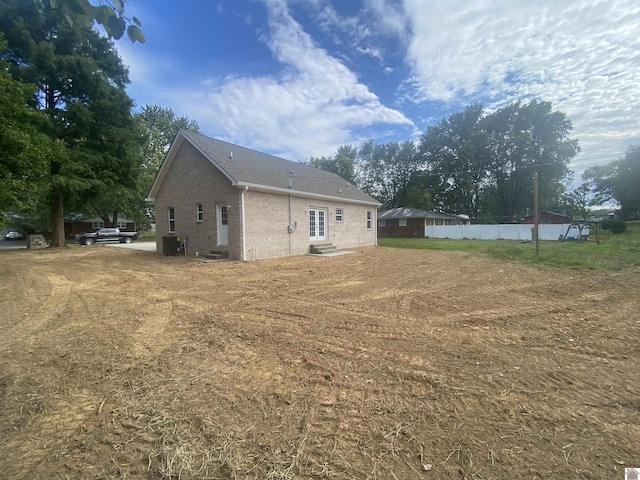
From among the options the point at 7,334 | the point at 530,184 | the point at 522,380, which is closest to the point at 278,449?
the point at 522,380

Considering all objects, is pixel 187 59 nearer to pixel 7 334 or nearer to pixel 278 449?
pixel 7 334

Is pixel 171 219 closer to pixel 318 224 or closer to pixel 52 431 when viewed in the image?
pixel 318 224

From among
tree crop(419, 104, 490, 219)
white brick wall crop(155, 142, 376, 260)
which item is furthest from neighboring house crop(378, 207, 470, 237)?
white brick wall crop(155, 142, 376, 260)

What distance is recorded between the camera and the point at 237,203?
41.6 ft

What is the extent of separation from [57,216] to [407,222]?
31.6 metres

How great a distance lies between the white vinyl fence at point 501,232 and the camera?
83.7 ft

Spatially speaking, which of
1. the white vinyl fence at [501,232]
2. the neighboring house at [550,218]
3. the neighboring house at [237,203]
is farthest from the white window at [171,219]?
the neighboring house at [550,218]

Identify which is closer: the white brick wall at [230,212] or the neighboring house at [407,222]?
the white brick wall at [230,212]

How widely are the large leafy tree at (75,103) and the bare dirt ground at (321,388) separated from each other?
15943mm

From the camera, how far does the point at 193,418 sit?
2.49 m

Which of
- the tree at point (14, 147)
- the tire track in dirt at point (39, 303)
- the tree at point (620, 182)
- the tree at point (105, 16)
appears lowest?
the tire track in dirt at point (39, 303)

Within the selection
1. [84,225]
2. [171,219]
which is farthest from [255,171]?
[84,225]

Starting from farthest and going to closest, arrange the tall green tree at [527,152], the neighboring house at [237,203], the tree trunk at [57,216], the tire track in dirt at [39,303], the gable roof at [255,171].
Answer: the tall green tree at [527,152], the tree trunk at [57,216], the gable roof at [255,171], the neighboring house at [237,203], the tire track in dirt at [39,303]

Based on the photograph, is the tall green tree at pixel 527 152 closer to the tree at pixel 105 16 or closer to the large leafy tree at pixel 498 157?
the large leafy tree at pixel 498 157
